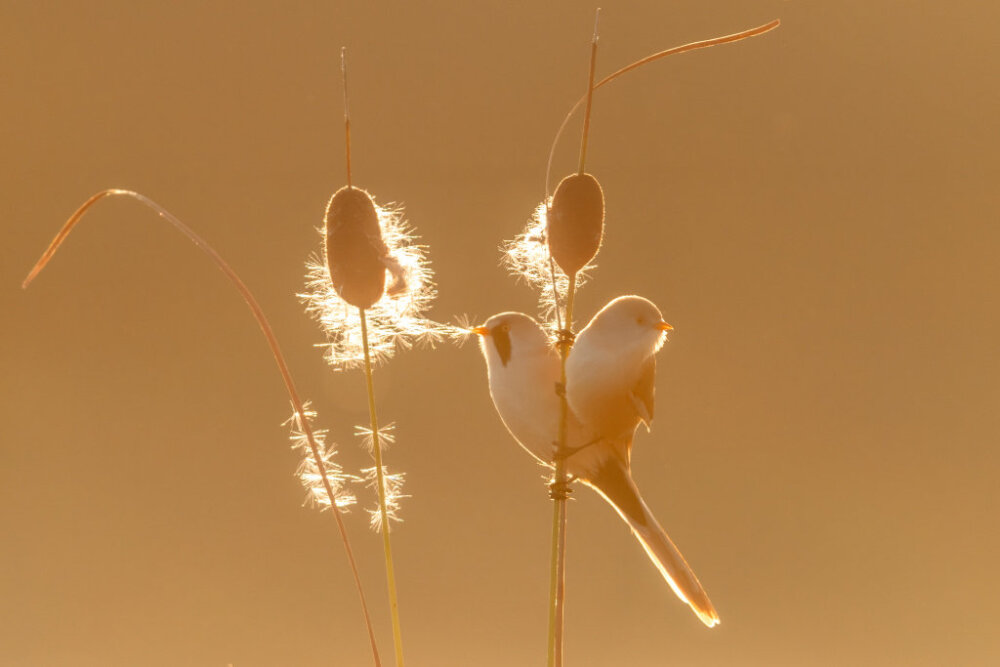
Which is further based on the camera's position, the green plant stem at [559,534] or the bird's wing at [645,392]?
the bird's wing at [645,392]

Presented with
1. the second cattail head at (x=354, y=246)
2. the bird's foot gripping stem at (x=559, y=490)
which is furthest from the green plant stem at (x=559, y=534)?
the second cattail head at (x=354, y=246)

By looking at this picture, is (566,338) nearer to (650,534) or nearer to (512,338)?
(512,338)

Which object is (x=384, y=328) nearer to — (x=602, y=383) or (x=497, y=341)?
(x=497, y=341)

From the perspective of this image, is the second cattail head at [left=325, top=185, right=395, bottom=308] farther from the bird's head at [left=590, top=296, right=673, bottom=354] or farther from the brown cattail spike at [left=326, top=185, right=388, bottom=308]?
the bird's head at [left=590, top=296, right=673, bottom=354]

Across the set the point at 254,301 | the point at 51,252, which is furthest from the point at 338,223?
the point at 51,252

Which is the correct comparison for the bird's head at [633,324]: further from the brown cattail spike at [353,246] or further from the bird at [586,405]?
the brown cattail spike at [353,246]

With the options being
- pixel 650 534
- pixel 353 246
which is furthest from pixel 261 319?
pixel 650 534
